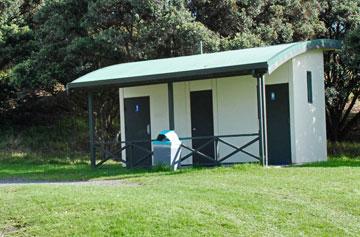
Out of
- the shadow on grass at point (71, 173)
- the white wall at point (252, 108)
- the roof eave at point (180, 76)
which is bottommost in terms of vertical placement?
the shadow on grass at point (71, 173)

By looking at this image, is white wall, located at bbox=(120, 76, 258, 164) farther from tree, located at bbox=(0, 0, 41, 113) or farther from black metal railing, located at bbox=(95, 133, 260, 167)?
tree, located at bbox=(0, 0, 41, 113)

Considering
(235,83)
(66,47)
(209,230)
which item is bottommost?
(209,230)

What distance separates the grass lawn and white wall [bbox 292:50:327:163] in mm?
3740

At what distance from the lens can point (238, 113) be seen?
17.8m

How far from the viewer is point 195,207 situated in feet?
32.7

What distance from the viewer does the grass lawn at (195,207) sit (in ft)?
29.7

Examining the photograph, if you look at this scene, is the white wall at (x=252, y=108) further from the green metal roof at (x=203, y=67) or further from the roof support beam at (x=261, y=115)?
the roof support beam at (x=261, y=115)

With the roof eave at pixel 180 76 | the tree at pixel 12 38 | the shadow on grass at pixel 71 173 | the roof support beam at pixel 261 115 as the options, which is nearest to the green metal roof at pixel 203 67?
the roof eave at pixel 180 76

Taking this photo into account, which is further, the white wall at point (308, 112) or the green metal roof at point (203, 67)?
the white wall at point (308, 112)

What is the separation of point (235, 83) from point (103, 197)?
26.0 feet

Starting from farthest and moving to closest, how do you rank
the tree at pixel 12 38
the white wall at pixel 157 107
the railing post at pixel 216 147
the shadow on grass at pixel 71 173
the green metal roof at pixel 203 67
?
the tree at pixel 12 38 → the white wall at pixel 157 107 → the railing post at pixel 216 147 → the shadow on grass at pixel 71 173 → the green metal roof at pixel 203 67

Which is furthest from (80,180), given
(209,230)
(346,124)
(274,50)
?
Answer: (346,124)

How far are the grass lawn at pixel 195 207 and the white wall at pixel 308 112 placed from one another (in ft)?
12.3

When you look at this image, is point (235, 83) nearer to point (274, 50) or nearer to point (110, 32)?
point (274, 50)
